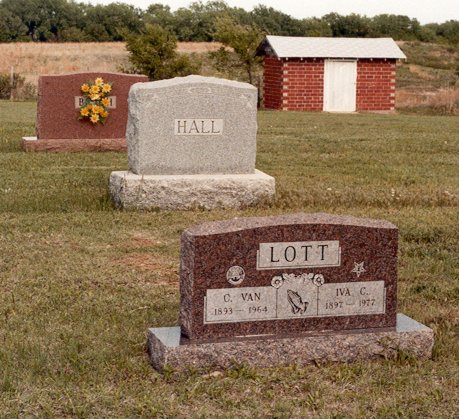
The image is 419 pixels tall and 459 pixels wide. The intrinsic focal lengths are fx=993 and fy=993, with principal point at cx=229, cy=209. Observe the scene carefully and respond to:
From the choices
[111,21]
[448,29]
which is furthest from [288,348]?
[448,29]

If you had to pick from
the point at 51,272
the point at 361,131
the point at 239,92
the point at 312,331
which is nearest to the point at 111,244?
the point at 51,272

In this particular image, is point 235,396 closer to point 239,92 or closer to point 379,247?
point 379,247

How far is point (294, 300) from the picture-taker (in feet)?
17.9

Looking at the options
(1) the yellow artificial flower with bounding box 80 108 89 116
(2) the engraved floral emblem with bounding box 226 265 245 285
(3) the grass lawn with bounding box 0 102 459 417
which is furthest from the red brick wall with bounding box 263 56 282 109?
(2) the engraved floral emblem with bounding box 226 265 245 285

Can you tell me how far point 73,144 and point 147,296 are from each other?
9.47 m

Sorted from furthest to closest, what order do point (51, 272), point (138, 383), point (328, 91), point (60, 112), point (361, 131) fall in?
1. point (328, 91)
2. point (361, 131)
3. point (60, 112)
4. point (51, 272)
5. point (138, 383)

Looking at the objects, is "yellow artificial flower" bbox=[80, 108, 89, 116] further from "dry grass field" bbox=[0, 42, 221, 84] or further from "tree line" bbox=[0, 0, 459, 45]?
"tree line" bbox=[0, 0, 459, 45]

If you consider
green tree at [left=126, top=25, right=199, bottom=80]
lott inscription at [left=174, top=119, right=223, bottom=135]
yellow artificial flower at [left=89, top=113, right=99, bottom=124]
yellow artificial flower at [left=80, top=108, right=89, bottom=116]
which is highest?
green tree at [left=126, top=25, right=199, bottom=80]

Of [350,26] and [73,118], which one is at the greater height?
[350,26]

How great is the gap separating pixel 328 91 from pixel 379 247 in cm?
2944

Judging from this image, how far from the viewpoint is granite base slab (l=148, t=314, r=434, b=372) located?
529 centimetres

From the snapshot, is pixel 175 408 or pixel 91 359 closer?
pixel 175 408

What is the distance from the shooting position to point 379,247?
5559mm

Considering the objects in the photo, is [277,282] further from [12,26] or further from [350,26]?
[12,26]
